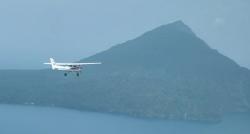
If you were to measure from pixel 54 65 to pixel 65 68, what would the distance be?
5572 millimetres

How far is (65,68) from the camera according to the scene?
120 m

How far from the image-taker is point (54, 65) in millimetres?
124625

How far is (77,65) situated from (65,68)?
3020 mm

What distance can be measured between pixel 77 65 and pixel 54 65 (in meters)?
8.38

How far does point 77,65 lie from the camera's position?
118 meters
